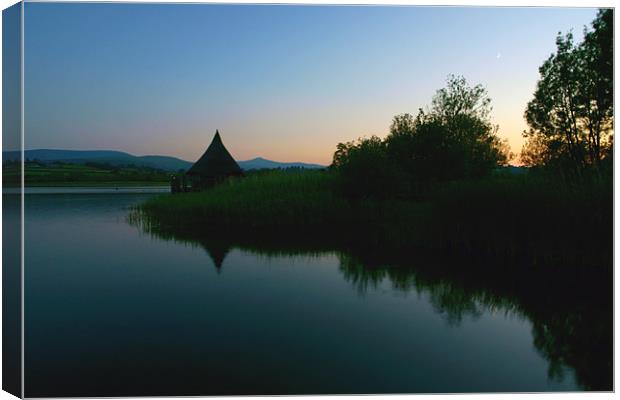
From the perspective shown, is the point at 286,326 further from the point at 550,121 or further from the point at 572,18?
the point at 550,121

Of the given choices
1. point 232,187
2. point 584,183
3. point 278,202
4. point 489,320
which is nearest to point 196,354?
point 489,320

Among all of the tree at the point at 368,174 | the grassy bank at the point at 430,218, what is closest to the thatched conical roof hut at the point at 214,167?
the grassy bank at the point at 430,218

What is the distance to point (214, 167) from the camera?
25734 millimetres

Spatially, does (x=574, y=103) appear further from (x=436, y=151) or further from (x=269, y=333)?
(x=269, y=333)

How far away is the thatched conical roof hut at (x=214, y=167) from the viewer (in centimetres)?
2558

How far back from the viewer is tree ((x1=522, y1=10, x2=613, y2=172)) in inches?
480

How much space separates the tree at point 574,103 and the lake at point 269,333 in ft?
23.4


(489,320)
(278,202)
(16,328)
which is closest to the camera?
(16,328)

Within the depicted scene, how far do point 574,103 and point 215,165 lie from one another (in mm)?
17770

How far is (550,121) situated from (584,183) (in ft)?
27.1

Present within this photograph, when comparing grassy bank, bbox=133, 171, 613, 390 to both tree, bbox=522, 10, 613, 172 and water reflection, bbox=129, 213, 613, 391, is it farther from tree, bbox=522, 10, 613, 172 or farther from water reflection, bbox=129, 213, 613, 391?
tree, bbox=522, 10, 613, 172

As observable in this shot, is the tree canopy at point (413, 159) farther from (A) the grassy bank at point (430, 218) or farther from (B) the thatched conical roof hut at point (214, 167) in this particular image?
(B) the thatched conical roof hut at point (214, 167)

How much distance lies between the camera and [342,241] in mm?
11992

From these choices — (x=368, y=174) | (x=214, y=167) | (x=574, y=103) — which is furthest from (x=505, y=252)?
(x=214, y=167)
